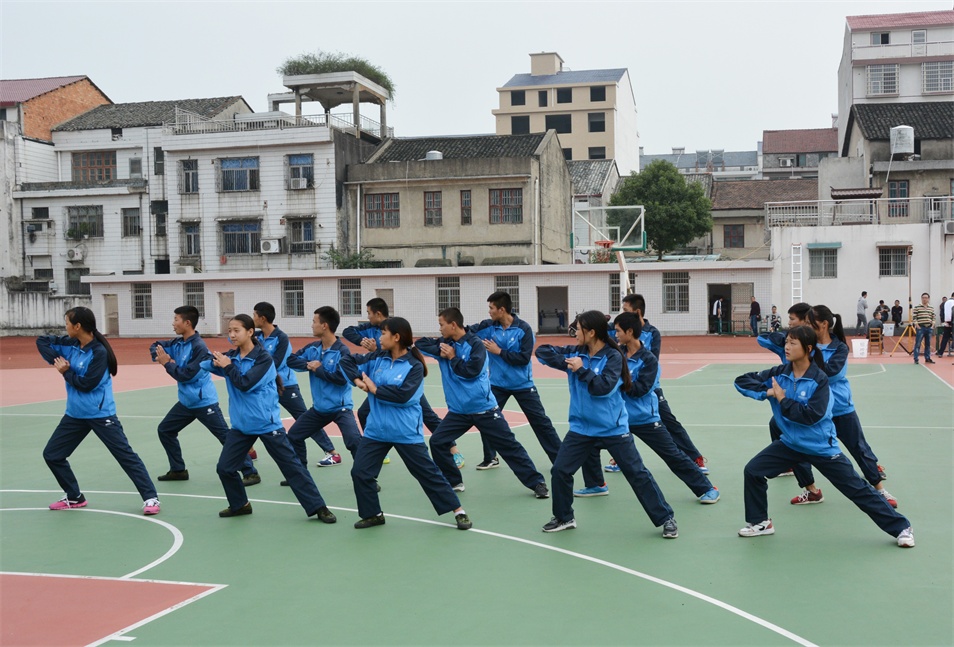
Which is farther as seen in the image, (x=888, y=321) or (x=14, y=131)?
(x=14, y=131)

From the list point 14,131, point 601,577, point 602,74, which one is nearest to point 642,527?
point 601,577

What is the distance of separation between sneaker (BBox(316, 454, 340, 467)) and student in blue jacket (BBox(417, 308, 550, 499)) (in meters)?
2.19

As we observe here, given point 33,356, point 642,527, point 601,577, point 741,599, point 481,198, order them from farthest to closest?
point 481,198, point 33,356, point 642,527, point 601,577, point 741,599

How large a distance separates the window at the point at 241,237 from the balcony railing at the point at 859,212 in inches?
824

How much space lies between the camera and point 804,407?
249 inches

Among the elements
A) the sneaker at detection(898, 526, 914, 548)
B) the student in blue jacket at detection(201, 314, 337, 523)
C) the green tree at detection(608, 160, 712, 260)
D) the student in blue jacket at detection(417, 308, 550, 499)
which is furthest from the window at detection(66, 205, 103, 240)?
the sneaker at detection(898, 526, 914, 548)

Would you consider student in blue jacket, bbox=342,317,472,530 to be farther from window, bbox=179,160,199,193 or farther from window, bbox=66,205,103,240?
window, bbox=66,205,103,240

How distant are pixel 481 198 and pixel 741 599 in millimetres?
33608

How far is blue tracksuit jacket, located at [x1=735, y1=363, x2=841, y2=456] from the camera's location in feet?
20.7

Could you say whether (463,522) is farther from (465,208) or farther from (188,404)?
(465,208)

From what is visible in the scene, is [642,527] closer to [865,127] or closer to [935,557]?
[935,557]

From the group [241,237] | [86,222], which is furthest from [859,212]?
[86,222]

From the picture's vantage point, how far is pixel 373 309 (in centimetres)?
934

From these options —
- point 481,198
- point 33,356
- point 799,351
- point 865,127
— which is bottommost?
point 33,356
